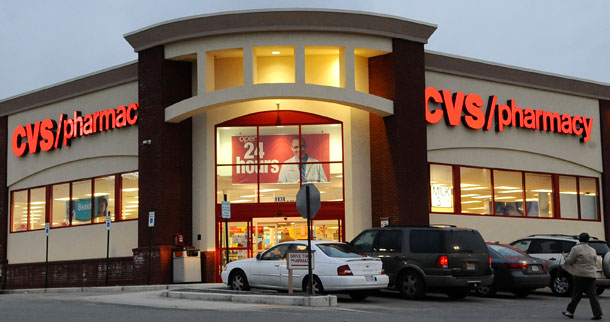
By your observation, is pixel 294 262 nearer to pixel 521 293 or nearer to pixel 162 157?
pixel 521 293

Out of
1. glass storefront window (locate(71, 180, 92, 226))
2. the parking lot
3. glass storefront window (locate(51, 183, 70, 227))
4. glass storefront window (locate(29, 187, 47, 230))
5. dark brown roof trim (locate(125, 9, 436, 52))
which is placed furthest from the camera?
glass storefront window (locate(29, 187, 47, 230))

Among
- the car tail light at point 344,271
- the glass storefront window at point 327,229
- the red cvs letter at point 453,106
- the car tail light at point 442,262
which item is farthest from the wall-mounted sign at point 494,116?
the car tail light at point 344,271

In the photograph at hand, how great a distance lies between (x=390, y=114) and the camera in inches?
1185

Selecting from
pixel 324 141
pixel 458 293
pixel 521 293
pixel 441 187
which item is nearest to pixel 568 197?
pixel 441 187

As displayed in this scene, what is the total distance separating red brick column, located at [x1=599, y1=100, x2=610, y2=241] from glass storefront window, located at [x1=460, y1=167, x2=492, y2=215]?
21.5 ft

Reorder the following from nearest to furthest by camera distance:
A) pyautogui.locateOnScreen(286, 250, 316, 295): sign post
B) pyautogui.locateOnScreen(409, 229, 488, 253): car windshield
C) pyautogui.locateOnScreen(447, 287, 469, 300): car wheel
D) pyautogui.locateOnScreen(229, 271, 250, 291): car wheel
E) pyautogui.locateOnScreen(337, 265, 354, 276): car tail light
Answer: pyautogui.locateOnScreen(286, 250, 316, 295): sign post
pyautogui.locateOnScreen(337, 265, 354, 276): car tail light
pyautogui.locateOnScreen(409, 229, 488, 253): car windshield
pyautogui.locateOnScreen(447, 287, 469, 300): car wheel
pyautogui.locateOnScreen(229, 271, 250, 291): car wheel

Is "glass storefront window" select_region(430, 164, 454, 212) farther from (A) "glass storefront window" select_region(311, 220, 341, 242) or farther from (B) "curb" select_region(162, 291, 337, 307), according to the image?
(B) "curb" select_region(162, 291, 337, 307)

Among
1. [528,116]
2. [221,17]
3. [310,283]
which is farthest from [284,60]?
[310,283]

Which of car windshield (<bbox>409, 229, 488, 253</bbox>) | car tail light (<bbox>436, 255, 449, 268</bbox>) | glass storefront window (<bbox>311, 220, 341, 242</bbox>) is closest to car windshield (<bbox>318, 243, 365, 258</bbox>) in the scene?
car windshield (<bbox>409, 229, 488, 253</bbox>)

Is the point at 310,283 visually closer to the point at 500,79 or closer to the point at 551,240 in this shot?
the point at 551,240

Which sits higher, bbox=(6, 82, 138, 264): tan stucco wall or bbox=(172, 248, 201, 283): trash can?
bbox=(6, 82, 138, 264): tan stucco wall

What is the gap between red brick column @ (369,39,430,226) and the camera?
29875mm

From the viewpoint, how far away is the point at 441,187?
32.3m

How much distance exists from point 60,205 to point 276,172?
10.4m
